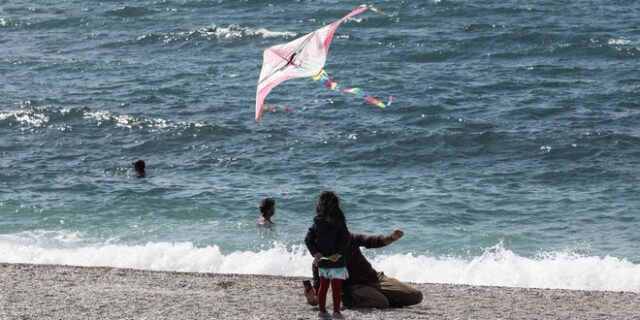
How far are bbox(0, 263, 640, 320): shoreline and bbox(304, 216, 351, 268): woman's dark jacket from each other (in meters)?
0.90

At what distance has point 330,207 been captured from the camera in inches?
490

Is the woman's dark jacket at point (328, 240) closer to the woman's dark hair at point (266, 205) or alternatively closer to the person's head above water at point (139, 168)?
the woman's dark hair at point (266, 205)

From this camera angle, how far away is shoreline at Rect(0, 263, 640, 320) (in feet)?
44.3

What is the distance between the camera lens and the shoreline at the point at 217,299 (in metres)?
13.5

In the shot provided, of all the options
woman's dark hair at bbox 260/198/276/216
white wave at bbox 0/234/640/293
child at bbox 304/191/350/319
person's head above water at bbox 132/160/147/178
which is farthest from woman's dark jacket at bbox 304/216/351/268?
person's head above water at bbox 132/160/147/178

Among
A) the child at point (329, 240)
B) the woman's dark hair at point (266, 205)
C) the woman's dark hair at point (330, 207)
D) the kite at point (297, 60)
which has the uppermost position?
the kite at point (297, 60)

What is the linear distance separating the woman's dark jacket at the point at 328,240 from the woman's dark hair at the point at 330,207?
0.06m

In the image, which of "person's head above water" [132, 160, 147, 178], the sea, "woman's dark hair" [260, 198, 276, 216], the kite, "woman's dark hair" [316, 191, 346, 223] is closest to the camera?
"woman's dark hair" [316, 191, 346, 223]

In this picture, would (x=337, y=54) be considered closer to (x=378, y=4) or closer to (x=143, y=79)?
(x=143, y=79)

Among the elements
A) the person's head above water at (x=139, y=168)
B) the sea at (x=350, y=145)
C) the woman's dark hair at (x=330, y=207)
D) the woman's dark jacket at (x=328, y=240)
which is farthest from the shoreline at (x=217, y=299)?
the person's head above water at (x=139, y=168)

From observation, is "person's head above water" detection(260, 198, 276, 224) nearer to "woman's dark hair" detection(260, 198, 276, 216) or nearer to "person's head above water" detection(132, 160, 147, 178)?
"woman's dark hair" detection(260, 198, 276, 216)

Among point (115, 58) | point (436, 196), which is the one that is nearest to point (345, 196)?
point (436, 196)

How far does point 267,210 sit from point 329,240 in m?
7.79

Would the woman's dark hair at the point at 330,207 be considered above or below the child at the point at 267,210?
above
